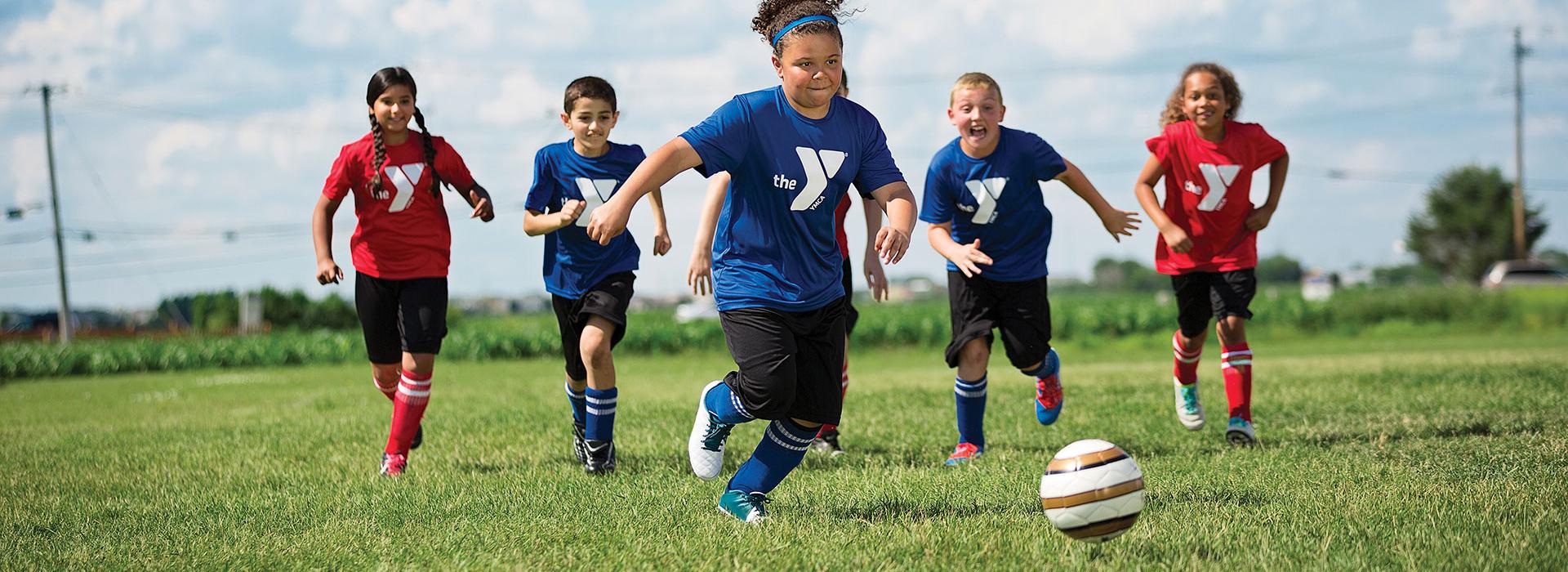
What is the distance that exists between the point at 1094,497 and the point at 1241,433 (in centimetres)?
348

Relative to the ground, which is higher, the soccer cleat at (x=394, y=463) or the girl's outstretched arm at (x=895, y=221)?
the girl's outstretched arm at (x=895, y=221)

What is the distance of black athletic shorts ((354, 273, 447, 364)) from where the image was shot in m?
6.73

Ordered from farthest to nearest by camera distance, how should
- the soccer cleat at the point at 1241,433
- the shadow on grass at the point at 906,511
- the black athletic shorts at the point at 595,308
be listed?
the soccer cleat at the point at 1241,433, the black athletic shorts at the point at 595,308, the shadow on grass at the point at 906,511

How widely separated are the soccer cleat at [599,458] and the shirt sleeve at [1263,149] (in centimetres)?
412

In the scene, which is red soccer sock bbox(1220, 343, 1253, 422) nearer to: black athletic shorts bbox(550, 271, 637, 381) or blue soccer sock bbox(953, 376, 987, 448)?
blue soccer sock bbox(953, 376, 987, 448)

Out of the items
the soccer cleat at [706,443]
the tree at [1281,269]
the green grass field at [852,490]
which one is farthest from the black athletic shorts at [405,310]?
the tree at [1281,269]

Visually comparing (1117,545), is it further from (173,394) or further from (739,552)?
(173,394)

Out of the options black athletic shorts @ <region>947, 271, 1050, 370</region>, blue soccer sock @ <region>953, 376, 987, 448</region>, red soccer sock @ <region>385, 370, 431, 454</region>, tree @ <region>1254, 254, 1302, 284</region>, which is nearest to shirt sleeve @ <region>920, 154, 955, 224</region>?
black athletic shorts @ <region>947, 271, 1050, 370</region>

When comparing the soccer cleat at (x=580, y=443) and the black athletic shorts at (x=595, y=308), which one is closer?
the black athletic shorts at (x=595, y=308)

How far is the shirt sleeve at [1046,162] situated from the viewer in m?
6.73

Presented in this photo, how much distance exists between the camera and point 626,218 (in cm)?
418

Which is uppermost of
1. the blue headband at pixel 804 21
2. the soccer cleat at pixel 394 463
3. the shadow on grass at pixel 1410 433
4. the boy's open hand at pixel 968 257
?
the blue headband at pixel 804 21

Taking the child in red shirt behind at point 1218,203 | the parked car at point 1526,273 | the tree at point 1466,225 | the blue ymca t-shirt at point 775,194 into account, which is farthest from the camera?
the tree at point 1466,225

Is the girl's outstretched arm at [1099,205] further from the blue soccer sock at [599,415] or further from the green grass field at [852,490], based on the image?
the blue soccer sock at [599,415]
